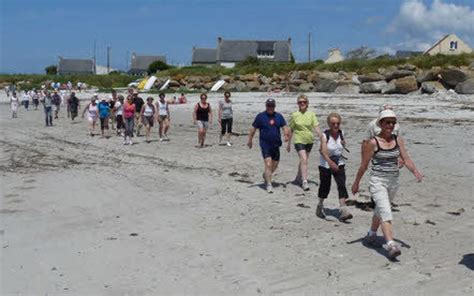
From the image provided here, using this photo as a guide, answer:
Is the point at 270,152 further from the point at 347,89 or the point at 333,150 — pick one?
the point at 347,89

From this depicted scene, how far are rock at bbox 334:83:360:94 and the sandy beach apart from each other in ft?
70.6

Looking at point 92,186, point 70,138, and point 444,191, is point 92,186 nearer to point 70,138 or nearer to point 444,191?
point 444,191

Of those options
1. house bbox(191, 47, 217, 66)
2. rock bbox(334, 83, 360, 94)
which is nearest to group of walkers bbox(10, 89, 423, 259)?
rock bbox(334, 83, 360, 94)

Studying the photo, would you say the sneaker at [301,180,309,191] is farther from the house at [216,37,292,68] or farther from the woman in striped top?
the house at [216,37,292,68]

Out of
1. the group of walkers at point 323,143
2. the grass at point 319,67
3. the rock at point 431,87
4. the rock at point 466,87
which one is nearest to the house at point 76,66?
the grass at point 319,67

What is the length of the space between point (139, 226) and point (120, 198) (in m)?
2.09

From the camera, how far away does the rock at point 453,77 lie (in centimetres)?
3247

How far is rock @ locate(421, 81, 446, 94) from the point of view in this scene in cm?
3275

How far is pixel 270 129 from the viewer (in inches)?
424

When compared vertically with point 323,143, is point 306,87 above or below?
above

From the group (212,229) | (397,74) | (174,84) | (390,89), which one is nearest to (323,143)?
(212,229)

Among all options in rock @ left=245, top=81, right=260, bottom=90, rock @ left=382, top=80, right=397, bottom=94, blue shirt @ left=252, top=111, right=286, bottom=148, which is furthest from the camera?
rock @ left=245, top=81, right=260, bottom=90

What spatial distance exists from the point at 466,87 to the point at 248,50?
236 feet

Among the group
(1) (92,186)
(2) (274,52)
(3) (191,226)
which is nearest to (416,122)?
(1) (92,186)
